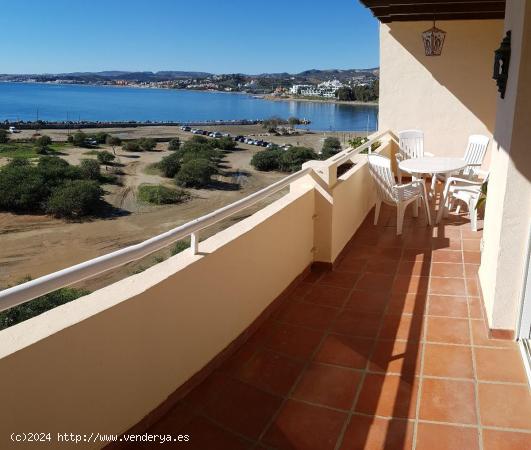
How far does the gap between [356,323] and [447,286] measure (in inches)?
38.8

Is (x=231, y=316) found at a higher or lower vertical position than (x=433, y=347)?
higher

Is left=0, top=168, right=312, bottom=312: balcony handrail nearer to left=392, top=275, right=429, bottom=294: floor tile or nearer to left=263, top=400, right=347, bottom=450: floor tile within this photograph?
left=263, top=400, right=347, bottom=450: floor tile

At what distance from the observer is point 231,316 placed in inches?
101

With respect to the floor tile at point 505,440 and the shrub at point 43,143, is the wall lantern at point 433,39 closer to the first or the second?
the floor tile at point 505,440

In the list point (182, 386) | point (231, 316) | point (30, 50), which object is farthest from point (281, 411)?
point (30, 50)

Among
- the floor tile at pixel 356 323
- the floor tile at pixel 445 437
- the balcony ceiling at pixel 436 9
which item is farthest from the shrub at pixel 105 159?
the floor tile at pixel 445 437

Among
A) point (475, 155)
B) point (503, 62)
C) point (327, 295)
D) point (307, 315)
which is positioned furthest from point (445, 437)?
point (475, 155)

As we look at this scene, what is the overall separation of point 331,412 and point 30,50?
366ft

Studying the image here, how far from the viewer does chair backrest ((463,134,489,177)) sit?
19.1 ft

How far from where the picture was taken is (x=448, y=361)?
2461 mm

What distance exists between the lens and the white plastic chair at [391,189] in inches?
187

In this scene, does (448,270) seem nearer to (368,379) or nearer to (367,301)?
(367,301)

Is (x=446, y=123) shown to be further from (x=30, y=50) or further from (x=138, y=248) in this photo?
(x=30, y=50)

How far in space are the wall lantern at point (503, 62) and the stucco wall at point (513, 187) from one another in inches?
2.3
